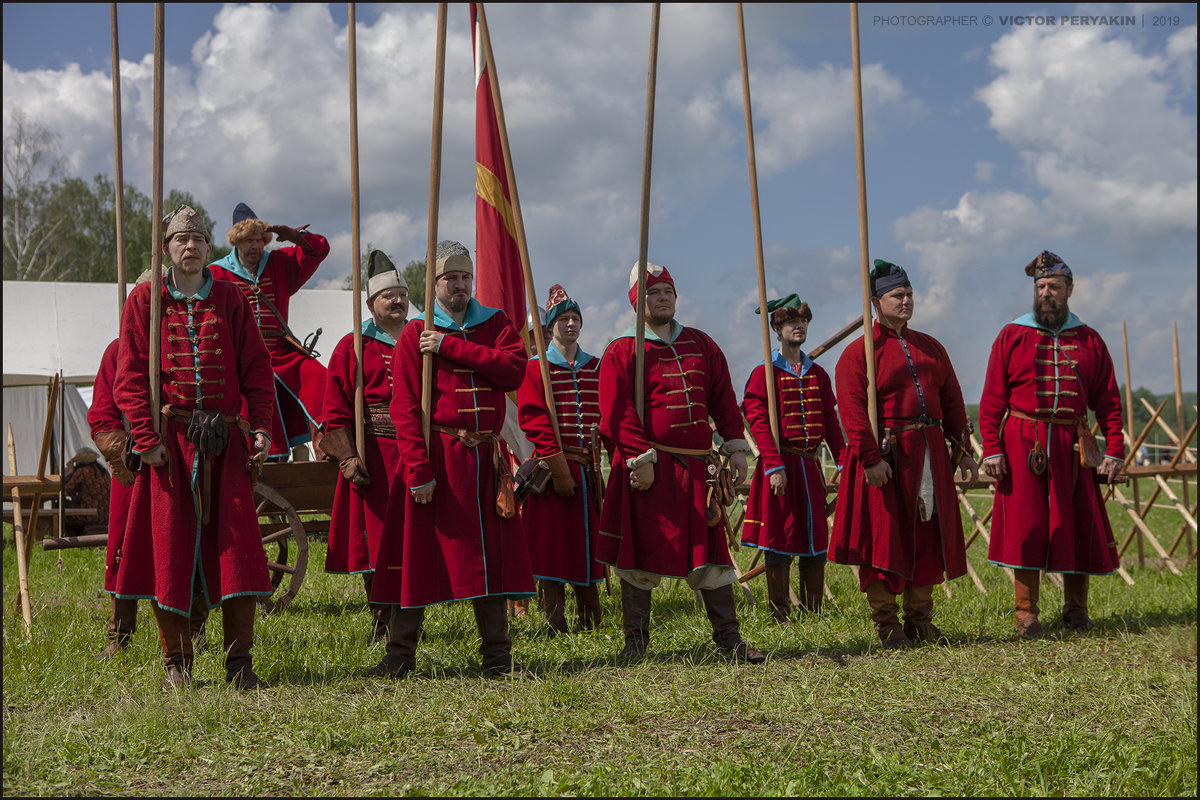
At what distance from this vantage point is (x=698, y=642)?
5371 mm

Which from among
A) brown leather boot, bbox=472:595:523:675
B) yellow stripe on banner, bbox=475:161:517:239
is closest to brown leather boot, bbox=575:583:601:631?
brown leather boot, bbox=472:595:523:675

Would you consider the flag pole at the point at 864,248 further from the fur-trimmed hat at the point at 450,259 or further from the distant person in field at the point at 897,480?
the fur-trimmed hat at the point at 450,259

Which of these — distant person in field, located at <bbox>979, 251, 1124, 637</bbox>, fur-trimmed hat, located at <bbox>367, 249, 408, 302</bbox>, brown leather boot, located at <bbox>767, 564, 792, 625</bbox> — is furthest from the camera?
brown leather boot, located at <bbox>767, 564, 792, 625</bbox>

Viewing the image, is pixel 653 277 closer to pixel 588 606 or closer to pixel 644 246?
pixel 644 246

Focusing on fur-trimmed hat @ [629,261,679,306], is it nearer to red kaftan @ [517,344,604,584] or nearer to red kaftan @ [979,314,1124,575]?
red kaftan @ [517,344,604,584]

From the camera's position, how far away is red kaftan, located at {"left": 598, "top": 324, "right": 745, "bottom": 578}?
504 cm

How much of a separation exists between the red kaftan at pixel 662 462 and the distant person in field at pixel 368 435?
117 centimetres

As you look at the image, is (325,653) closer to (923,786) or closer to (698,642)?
(698,642)

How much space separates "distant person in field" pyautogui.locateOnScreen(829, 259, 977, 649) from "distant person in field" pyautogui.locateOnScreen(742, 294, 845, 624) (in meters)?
0.68

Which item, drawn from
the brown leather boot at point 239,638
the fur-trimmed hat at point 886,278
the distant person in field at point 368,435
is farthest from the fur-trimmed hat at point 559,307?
the brown leather boot at point 239,638

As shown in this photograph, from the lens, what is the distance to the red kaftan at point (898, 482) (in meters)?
5.48

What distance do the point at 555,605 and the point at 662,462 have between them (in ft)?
4.45

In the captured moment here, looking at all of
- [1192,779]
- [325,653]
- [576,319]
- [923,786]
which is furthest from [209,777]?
[576,319]

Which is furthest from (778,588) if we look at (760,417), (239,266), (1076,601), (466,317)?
(239,266)
